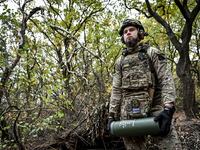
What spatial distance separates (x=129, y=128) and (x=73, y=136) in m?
2.06

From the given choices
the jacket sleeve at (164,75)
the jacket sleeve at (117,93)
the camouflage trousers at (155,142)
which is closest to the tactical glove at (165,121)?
Result: the jacket sleeve at (164,75)

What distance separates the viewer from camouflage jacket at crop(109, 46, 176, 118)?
189cm

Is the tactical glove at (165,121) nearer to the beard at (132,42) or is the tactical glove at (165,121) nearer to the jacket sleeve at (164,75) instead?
the jacket sleeve at (164,75)

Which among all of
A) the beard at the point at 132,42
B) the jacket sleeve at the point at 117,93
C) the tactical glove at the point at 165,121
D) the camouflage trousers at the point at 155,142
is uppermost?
the beard at the point at 132,42

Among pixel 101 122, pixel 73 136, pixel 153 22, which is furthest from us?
pixel 153 22

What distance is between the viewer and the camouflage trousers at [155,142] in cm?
184

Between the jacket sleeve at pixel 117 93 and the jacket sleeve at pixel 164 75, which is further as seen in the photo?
the jacket sleeve at pixel 117 93

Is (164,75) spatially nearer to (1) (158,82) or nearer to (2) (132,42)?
(1) (158,82)

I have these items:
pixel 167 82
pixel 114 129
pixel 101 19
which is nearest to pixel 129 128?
pixel 114 129

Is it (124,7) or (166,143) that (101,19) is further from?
(166,143)

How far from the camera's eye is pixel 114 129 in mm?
1955

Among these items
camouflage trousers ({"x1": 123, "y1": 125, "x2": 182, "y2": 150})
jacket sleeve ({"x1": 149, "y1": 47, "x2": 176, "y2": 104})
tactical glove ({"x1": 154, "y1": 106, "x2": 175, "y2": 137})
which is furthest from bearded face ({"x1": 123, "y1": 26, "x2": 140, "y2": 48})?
camouflage trousers ({"x1": 123, "y1": 125, "x2": 182, "y2": 150})

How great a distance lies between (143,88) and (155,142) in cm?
83

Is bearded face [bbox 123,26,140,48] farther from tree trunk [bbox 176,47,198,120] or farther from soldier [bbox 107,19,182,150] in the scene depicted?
tree trunk [bbox 176,47,198,120]
